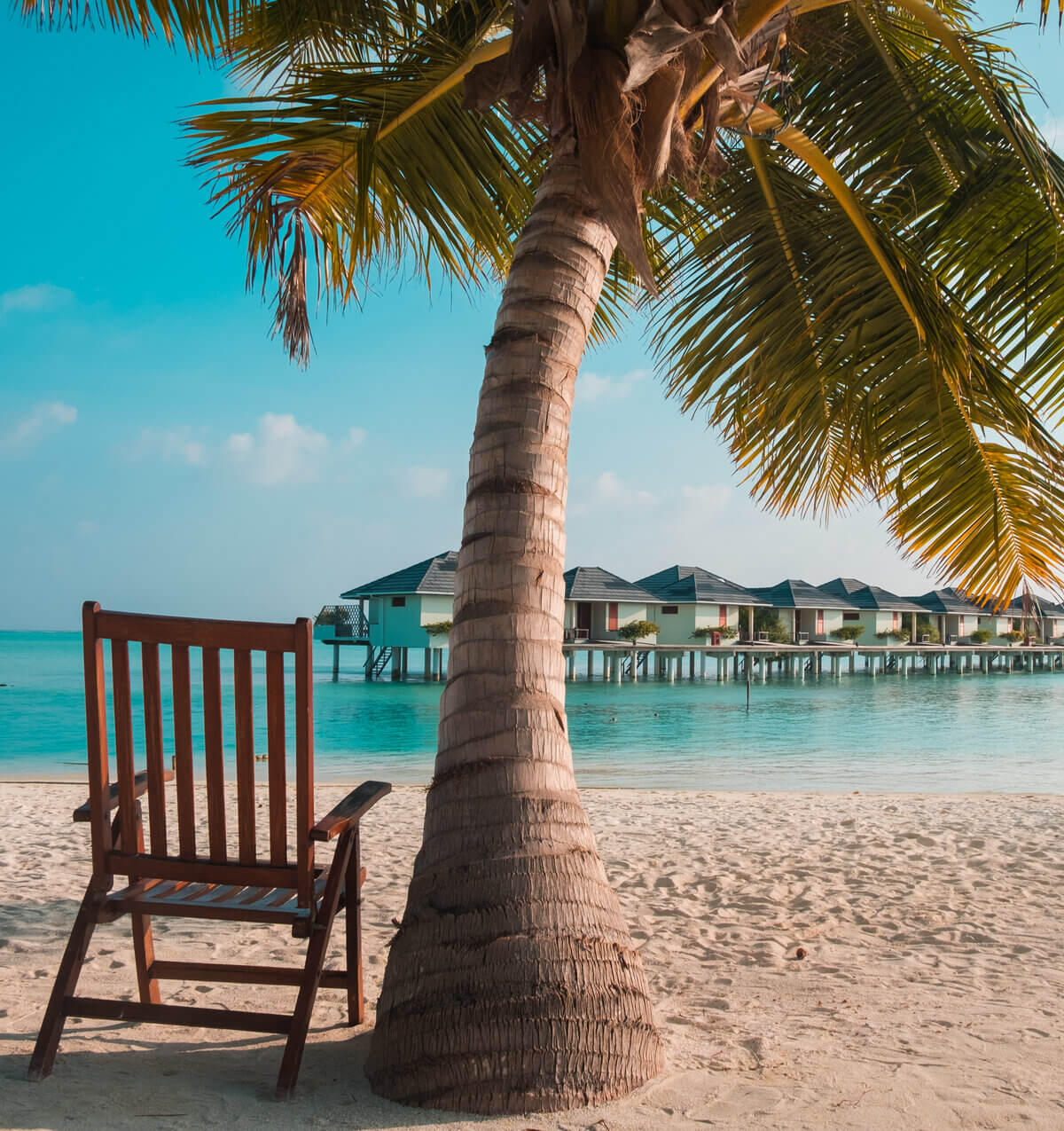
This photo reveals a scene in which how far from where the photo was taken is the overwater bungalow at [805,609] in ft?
153

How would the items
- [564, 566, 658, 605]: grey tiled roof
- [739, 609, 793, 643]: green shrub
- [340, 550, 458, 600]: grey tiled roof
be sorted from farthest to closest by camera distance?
[739, 609, 793, 643]: green shrub
[564, 566, 658, 605]: grey tiled roof
[340, 550, 458, 600]: grey tiled roof

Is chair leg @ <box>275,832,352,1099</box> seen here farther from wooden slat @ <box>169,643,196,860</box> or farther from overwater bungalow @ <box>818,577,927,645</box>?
overwater bungalow @ <box>818,577,927,645</box>

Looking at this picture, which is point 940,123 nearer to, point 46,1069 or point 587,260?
point 587,260

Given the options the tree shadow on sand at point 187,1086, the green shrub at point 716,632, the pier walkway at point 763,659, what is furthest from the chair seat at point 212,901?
the green shrub at point 716,632

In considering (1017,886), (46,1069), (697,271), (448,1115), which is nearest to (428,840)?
(448,1115)

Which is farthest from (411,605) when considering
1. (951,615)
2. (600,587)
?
(951,615)

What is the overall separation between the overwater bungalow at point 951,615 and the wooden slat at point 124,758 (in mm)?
54234

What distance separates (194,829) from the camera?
2109 millimetres

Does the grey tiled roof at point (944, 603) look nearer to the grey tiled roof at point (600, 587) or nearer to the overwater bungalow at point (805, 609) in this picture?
the overwater bungalow at point (805, 609)

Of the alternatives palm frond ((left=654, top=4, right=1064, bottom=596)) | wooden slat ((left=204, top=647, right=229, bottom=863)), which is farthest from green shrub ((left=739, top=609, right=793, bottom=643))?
wooden slat ((left=204, top=647, right=229, bottom=863))

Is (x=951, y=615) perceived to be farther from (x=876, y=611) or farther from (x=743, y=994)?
(x=743, y=994)

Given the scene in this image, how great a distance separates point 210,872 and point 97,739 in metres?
0.40

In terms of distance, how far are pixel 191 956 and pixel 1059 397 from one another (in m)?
4.07

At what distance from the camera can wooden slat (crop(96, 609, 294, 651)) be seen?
1962 mm
